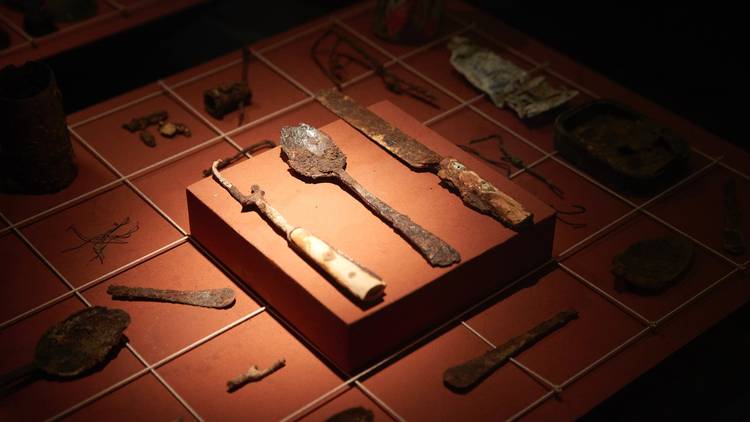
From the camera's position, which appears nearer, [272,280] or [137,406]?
[137,406]

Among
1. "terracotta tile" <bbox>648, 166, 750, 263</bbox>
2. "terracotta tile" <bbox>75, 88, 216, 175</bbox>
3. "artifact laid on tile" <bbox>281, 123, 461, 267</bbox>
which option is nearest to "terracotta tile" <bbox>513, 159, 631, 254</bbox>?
"terracotta tile" <bbox>648, 166, 750, 263</bbox>

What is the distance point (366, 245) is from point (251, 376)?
0.63 meters

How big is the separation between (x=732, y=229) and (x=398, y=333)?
1.61 meters

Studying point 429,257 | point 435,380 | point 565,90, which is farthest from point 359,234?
point 565,90

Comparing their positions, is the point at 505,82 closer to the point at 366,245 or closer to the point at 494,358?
the point at 366,245

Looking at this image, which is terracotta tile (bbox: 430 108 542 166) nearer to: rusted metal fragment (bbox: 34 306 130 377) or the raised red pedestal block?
the raised red pedestal block

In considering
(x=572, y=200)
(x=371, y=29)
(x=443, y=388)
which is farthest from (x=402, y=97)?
(x=443, y=388)

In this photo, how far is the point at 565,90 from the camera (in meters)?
5.24

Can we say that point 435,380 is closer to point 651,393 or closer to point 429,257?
point 429,257

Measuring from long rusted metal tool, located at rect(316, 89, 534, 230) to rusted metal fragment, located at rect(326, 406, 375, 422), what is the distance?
2.97 feet

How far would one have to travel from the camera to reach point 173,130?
492 centimetres

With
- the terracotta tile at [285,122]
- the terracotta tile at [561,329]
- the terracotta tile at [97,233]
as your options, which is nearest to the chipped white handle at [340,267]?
the terracotta tile at [561,329]

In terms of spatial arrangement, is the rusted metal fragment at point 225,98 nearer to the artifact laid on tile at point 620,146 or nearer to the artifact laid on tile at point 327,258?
the artifact laid on tile at point 327,258

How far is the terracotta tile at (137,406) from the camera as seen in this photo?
3641 millimetres
